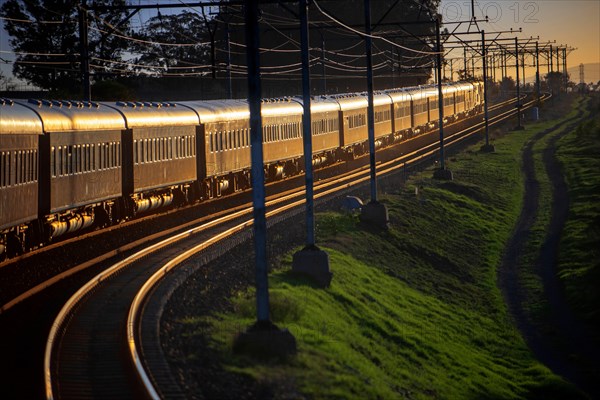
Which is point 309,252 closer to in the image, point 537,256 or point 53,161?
point 53,161

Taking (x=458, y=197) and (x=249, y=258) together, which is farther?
(x=458, y=197)

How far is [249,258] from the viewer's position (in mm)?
22906

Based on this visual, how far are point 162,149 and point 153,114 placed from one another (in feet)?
4.11

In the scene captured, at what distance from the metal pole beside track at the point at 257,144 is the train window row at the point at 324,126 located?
33.6 meters

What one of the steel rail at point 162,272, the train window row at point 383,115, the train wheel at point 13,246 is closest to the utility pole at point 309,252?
the steel rail at point 162,272

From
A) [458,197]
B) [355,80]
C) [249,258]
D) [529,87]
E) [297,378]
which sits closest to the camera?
[297,378]

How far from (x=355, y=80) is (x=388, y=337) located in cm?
9151

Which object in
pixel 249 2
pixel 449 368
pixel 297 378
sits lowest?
pixel 449 368

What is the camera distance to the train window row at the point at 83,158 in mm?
24406

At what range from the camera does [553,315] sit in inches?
1114

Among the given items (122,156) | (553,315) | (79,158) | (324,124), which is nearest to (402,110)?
(324,124)

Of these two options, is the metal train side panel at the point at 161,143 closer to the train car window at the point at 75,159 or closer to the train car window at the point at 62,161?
the train car window at the point at 75,159

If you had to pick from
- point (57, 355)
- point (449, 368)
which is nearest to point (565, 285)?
point (449, 368)

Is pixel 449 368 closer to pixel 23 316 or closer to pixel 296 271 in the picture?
pixel 296 271
